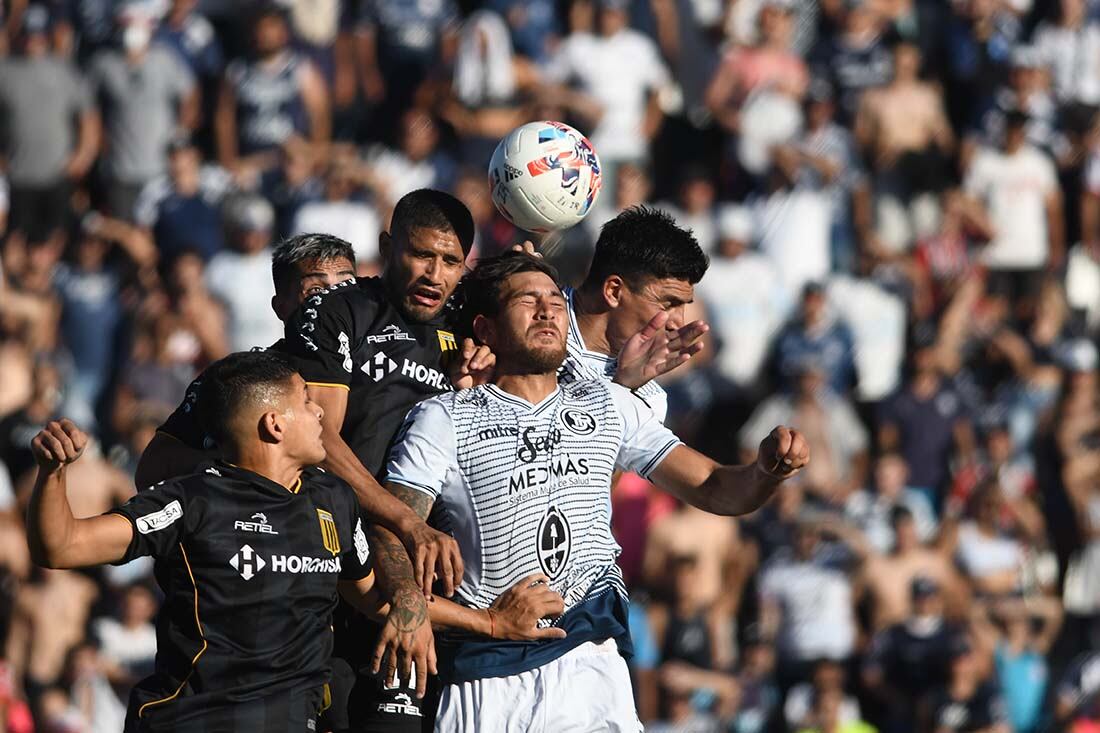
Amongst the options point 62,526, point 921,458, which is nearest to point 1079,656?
point 921,458

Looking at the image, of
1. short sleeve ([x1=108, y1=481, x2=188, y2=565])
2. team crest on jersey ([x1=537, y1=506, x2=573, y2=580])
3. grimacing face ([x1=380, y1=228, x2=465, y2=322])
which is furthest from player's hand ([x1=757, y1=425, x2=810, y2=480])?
short sleeve ([x1=108, y1=481, x2=188, y2=565])

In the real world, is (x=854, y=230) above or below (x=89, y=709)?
above

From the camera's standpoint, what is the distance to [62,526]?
6.29 metres

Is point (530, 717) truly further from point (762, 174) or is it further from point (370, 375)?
point (762, 174)

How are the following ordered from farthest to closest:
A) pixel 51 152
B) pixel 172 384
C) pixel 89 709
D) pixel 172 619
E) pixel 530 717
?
pixel 51 152 < pixel 172 384 < pixel 89 709 < pixel 530 717 < pixel 172 619

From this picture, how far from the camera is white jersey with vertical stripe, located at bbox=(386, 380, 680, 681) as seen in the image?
7266 mm

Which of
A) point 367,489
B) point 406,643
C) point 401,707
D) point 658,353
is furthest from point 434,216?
point 401,707

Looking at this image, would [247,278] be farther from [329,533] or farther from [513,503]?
[329,533]

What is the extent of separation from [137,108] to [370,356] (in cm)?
960

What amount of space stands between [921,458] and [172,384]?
238 inches

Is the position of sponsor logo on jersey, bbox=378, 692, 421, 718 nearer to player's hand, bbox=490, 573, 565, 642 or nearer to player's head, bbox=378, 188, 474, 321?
player's hand, bbox=490, 573, 565, 642

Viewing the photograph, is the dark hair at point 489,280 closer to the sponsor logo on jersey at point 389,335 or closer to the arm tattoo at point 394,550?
the sponsor logo on jersey at point 389,335

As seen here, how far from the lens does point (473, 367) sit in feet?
25.0

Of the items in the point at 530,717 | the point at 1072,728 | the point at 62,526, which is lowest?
the point at 1072,728
